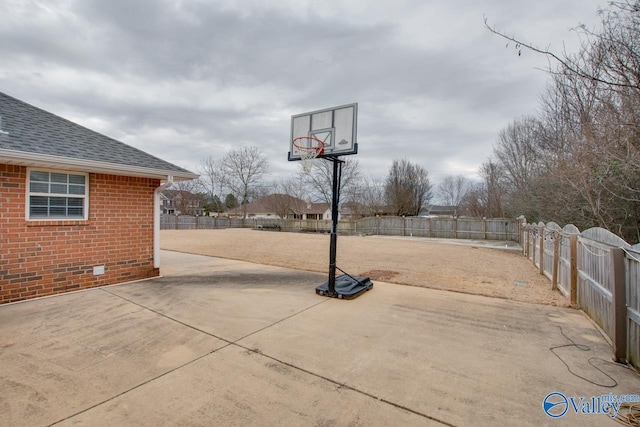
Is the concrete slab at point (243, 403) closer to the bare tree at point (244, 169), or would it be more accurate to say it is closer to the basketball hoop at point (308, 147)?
the basketball hoop at point (308, 147)

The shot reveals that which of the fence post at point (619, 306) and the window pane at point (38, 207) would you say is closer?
the fence post at point (619, 306)

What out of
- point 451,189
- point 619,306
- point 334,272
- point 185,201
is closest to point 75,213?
point 334,272

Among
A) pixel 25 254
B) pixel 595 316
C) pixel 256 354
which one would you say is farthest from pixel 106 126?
pixel 595 316

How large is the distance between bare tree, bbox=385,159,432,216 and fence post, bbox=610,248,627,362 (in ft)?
114

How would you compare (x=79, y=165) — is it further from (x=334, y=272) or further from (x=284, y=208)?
(x=284, y=208)

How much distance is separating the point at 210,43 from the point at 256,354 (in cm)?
996

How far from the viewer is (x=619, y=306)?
126 inches

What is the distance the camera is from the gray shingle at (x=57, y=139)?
5188 mm

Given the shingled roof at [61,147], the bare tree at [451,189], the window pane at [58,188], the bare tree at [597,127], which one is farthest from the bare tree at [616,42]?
the bare tree at [451,189]

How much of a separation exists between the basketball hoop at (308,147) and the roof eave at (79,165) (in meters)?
2.89

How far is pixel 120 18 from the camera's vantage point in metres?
7.58

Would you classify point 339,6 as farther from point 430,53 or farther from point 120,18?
point 120,18

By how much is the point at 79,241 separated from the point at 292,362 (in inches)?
213

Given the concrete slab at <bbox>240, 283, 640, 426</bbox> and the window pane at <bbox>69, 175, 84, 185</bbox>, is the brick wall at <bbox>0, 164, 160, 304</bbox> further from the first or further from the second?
the concrete slab at <bbox>240, 283, 640, 426</bbox>
